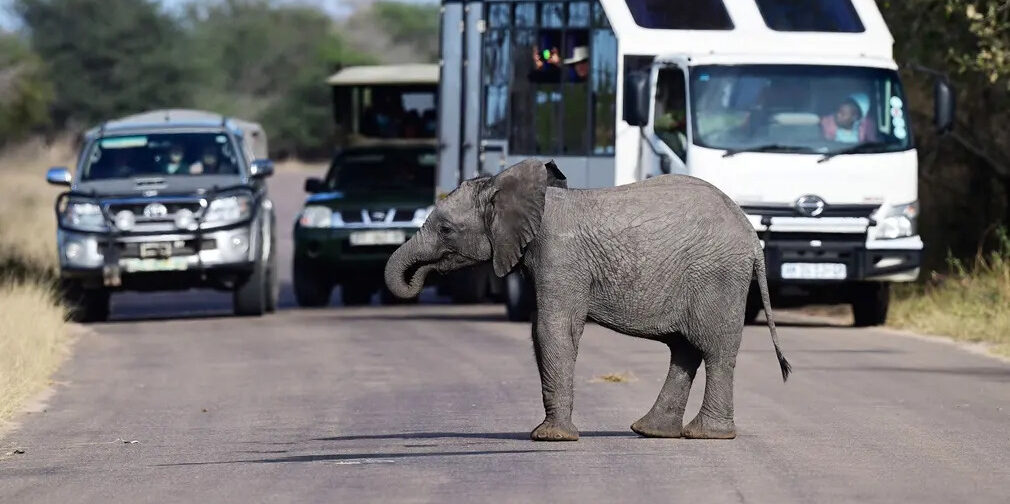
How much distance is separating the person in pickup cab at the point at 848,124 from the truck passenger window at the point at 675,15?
1451 millimetres

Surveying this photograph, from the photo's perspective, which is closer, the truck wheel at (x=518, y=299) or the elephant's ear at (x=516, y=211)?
the elephant's ear at (x=516, y=211)

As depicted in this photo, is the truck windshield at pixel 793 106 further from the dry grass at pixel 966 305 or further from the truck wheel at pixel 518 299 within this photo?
the truck wheel at pixel 518 299

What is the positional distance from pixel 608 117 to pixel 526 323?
2.48 metres

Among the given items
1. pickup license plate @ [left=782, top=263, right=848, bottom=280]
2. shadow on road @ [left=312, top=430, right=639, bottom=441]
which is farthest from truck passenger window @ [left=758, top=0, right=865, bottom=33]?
shadow on road @ [left=312, top=430, right=639, bottom=441]

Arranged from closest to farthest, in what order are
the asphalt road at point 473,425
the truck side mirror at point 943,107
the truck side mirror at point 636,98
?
the asphalt road at point 473,425
the truck side mirror at point 636,98
the truck side mirror at point 943,107

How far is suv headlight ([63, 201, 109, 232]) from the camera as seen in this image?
22078 mm

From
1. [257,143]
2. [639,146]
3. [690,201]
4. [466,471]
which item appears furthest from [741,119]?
[257,143]

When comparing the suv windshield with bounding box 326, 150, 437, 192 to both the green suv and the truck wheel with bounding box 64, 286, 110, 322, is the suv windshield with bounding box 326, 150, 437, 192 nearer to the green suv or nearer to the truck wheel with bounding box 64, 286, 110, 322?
the green suv

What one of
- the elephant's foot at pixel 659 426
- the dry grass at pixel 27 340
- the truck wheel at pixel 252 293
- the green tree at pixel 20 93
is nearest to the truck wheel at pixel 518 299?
the truck wheel at pixel 252 293

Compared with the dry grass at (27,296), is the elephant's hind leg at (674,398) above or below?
above

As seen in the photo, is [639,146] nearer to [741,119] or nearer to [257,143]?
[741,119]

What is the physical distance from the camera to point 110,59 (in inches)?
3174

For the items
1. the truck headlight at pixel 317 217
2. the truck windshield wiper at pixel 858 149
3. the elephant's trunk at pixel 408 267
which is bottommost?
the truck headlight at pixel 317 217

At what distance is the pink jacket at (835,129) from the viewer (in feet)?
63.3
